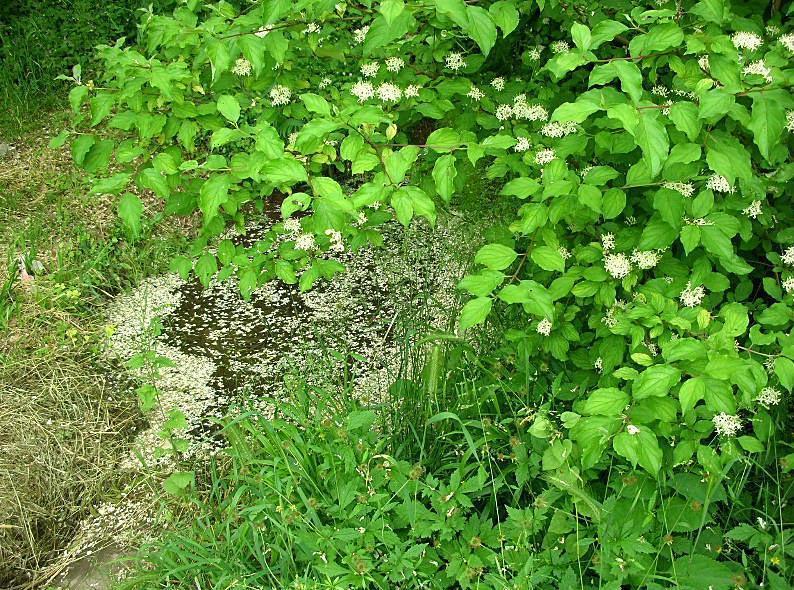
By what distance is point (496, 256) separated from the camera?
158 centimetres

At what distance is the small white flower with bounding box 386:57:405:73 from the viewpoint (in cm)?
183

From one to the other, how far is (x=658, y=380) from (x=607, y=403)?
0.12m

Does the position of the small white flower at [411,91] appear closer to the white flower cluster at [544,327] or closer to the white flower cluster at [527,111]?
the white flower cluster at [527,111]

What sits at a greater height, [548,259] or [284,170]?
[284,170]

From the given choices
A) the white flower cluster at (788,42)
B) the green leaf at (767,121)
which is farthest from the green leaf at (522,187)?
the white flower cluster at (788,42)

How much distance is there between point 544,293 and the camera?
1.52 metres

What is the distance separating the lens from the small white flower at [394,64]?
183 cm

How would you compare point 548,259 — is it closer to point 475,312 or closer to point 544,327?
point 475,312

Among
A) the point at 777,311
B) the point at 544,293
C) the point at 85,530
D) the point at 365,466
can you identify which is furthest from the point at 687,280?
the point at 85,530

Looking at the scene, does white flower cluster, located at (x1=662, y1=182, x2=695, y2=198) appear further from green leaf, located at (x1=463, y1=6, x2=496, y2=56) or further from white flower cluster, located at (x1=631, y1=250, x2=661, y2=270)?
green leaf, located at (x1=463, y1=6, x2=496, y2=56)

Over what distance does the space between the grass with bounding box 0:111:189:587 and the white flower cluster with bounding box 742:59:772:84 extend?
6.79 feet

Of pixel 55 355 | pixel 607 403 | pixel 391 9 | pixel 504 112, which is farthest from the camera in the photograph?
pixel 55 355

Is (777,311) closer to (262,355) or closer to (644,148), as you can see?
(644,148)

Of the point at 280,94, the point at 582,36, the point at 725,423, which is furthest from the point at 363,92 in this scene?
the point at 725,423
